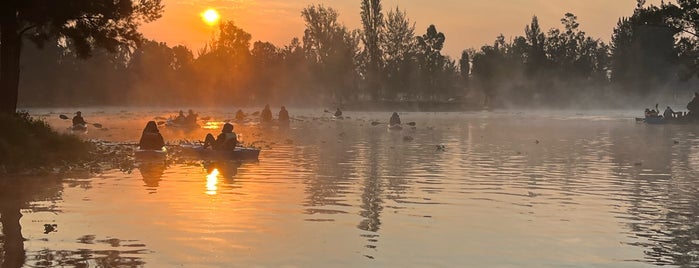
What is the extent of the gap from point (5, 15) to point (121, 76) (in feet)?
401

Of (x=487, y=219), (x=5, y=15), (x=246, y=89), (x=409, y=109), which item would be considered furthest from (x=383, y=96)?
(x=487, y=219)

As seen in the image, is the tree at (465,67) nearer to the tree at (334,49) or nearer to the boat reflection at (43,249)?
the tree at (334,49)

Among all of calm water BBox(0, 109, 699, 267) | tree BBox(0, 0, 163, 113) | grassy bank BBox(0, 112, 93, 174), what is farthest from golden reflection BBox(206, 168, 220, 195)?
tree BBox(0, 0, 163, 113)

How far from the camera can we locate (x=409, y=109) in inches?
5320

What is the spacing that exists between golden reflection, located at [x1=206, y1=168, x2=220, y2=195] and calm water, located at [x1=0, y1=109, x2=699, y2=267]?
0.03 meters

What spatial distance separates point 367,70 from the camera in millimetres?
137250

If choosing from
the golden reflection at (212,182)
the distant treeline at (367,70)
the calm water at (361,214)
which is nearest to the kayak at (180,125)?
the calm water at (361,214)

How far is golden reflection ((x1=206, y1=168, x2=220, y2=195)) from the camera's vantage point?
21.9 meters

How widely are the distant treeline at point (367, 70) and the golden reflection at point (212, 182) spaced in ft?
349

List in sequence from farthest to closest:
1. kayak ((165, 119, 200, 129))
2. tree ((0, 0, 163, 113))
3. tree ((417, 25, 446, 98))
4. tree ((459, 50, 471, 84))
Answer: tree ((459, 50, 471, 84))
tree ((417, 25, 446, 98))
kayak ((165, 119, 200, 129))
tree ((0, 0, 163, 113))

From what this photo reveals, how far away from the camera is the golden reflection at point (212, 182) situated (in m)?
21.9

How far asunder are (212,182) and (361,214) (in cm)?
744

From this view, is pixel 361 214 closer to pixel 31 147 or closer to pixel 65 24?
pixel 31 147

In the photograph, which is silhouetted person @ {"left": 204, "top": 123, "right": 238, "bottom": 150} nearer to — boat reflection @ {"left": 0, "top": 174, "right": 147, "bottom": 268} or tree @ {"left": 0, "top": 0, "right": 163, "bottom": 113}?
tree @ {"left": 0, "top": 0, "right": 163, "bottom": 113}
